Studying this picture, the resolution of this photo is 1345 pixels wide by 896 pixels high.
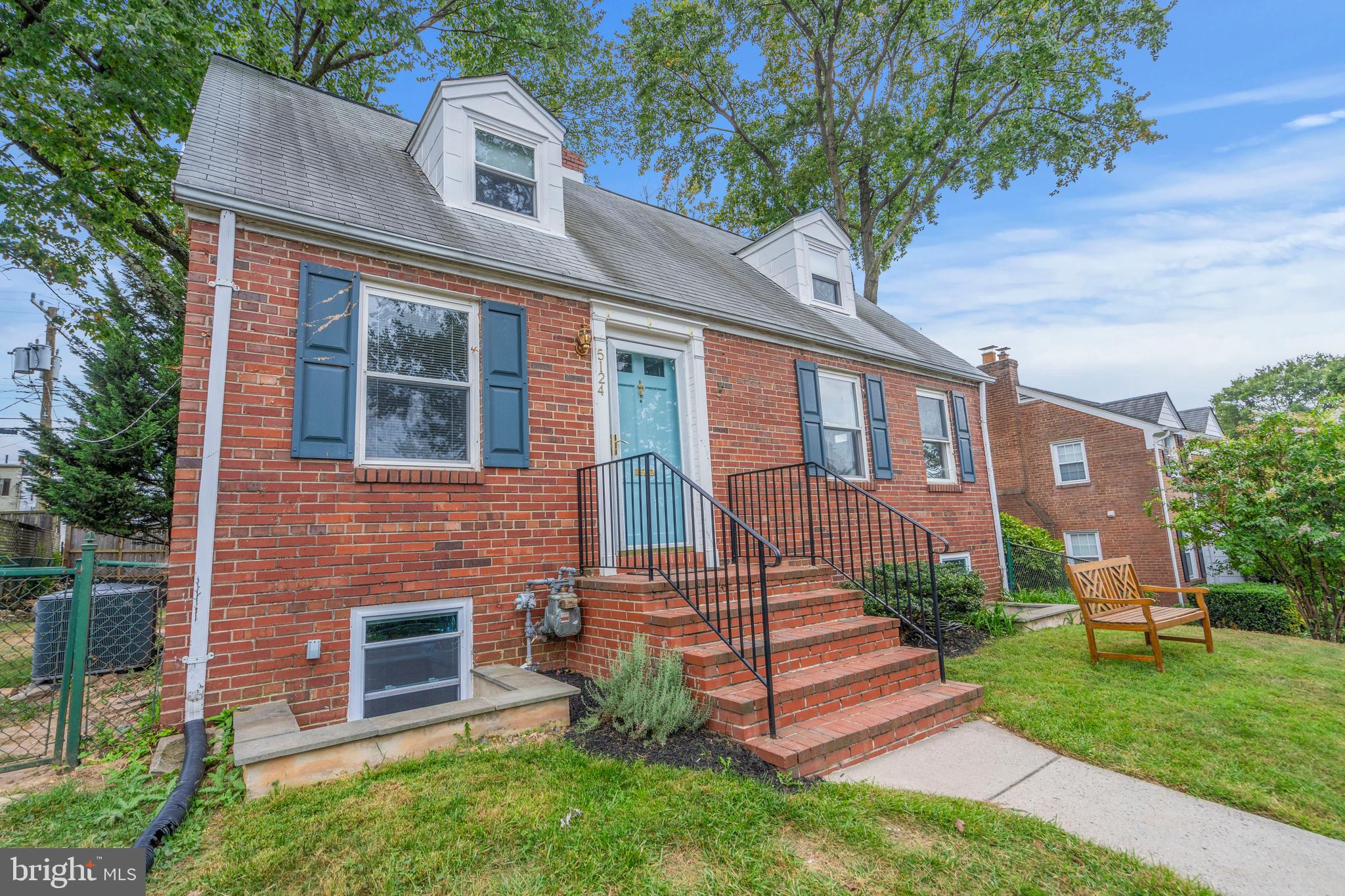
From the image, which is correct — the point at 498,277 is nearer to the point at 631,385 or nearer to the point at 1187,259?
the point at 631,385

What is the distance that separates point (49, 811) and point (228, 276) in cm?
297

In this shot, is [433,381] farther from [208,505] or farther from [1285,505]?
[1285,505]

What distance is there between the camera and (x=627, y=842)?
7.68 feet

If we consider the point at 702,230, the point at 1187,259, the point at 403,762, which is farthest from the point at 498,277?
the point at 1187,259

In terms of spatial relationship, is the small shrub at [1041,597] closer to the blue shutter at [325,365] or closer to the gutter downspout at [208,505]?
the blue shutter at [325,365]

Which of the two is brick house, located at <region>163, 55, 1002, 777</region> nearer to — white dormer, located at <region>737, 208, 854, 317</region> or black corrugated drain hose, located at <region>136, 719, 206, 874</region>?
black corrugated drain hose, located at <region>136, 719, 206, 874</region>

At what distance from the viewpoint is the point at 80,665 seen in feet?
11.0

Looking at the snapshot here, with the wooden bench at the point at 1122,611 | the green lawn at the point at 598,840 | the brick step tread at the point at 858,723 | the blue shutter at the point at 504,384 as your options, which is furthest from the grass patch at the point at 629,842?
the wooden bench at the point at 1122,611

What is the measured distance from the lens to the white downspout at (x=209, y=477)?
135 inches

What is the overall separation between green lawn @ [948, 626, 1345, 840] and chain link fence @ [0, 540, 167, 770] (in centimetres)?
558

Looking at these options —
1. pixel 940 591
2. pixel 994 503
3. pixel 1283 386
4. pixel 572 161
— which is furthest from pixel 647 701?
pixel 1283 386

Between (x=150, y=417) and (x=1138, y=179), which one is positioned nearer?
(x=150, y=417)

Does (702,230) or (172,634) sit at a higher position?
(702,230)

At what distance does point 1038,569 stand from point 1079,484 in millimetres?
6519
